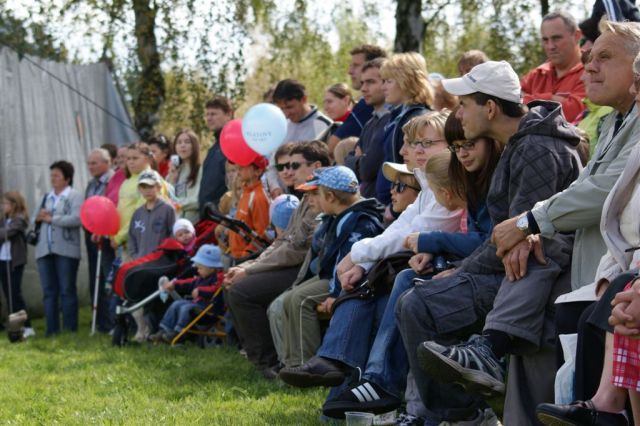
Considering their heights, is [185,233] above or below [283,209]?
below

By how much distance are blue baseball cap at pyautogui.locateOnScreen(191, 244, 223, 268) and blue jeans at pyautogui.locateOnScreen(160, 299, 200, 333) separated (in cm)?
38

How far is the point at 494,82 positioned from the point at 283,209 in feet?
10.7

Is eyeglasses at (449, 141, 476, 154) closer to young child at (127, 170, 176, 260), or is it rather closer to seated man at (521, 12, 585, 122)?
seated man at (521, 12, 585, 122)

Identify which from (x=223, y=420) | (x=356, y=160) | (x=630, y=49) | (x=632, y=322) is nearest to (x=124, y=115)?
(x=356, y=160)

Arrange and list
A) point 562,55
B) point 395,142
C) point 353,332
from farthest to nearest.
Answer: point 562,55
point 395,142
point 353,332

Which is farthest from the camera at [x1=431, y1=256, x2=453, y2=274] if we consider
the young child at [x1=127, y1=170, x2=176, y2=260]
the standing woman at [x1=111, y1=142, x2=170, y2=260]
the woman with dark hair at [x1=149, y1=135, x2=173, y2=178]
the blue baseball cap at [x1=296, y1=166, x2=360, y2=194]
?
the woman with dark hair at [x1=149, y1=135, x2=173, y2=178]

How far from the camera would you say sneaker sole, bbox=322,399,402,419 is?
18.1 ft

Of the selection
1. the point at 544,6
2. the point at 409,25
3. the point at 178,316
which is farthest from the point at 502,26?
the point at 178,316

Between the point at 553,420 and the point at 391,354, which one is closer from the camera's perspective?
the point at 553,420

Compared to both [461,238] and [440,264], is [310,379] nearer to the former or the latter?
[440,264]

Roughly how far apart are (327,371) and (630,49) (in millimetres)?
2333

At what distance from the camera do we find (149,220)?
1098cm

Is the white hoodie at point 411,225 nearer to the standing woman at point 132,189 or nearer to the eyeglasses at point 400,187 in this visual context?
the eyeglasses at point 400,187

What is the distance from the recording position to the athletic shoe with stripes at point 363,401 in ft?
18.2
